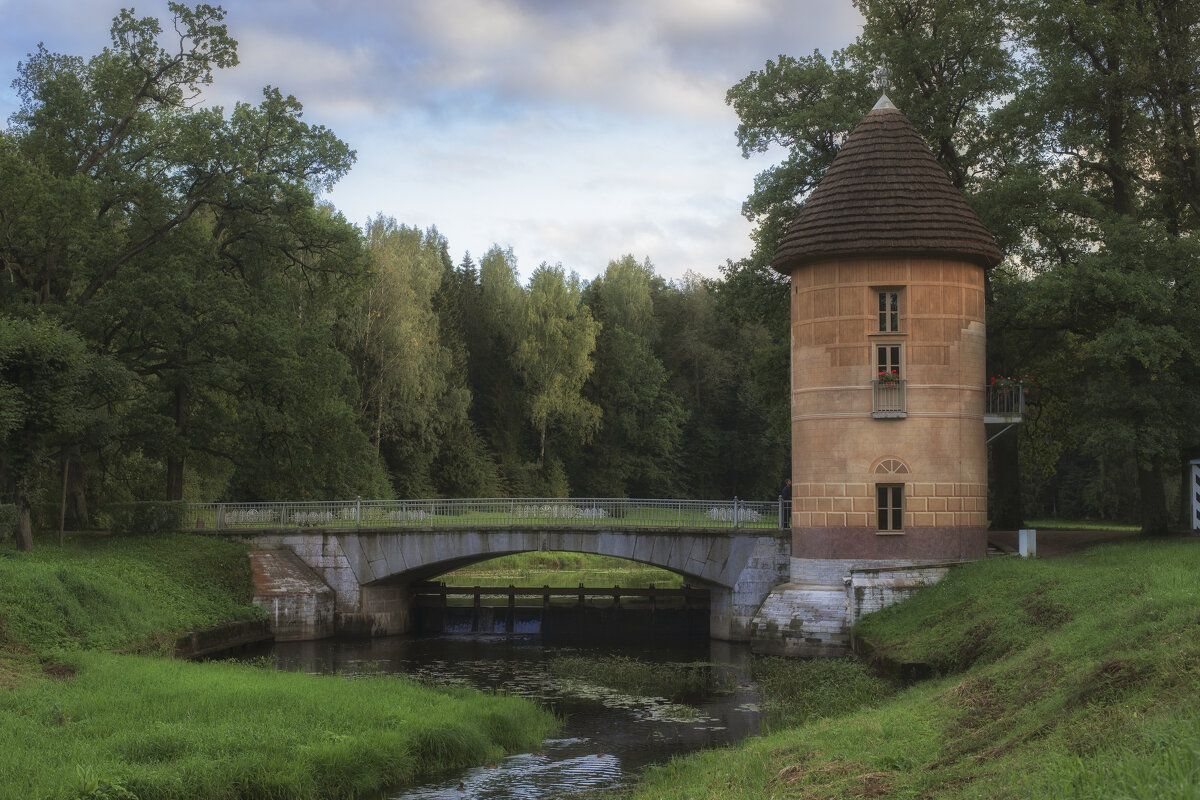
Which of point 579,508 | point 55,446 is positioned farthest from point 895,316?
point 55,446

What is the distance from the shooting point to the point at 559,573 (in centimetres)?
5006

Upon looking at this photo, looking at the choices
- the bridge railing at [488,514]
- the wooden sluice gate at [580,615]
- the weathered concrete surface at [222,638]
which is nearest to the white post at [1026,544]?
the bridge railing at [488,514]

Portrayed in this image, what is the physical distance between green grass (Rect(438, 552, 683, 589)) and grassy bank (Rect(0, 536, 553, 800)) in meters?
21.3

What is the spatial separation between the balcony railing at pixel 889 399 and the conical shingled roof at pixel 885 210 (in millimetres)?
3059

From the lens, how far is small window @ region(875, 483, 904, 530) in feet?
89.4

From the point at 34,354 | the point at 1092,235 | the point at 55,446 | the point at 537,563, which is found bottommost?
the point at 537,563

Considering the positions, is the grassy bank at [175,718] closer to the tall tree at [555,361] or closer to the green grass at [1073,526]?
the green grass at [1073,526]

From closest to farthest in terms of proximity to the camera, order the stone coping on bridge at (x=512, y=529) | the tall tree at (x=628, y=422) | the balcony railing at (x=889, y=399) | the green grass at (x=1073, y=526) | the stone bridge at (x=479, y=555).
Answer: the balcony railing at (x=889, y=399) → the stone bridge at (x=479, y=555) → the stone coping on bridge at (x=512, y=529) → the green grass at (x=1073, y=526) → the tall tree at (x=628, y=422)

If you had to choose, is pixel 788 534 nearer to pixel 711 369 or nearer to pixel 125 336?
pixel 125 336

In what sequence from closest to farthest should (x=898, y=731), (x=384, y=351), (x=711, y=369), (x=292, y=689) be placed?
(x=898, y=731) → (x=292, y=689) → (x=384, y=351) → (x=711, y=369)

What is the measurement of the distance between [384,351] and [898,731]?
41.2 m

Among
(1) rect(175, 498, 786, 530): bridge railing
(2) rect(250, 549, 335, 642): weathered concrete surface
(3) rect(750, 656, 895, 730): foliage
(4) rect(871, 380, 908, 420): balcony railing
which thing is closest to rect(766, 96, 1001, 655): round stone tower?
(4) rect(871, 380, 908, 420): balcony railing

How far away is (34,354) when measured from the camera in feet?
92.2

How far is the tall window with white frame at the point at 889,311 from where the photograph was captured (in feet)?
90.1
